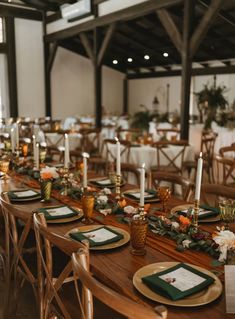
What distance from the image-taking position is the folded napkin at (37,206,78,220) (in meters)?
2.26

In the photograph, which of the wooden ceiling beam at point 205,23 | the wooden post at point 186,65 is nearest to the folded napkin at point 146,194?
the wooden post at point 186,65

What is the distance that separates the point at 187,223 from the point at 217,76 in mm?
9994

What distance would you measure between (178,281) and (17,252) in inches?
38.2

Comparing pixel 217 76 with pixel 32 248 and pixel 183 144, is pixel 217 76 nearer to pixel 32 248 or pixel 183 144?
pixel 183 144

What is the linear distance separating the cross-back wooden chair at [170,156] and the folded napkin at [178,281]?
3.83 meters

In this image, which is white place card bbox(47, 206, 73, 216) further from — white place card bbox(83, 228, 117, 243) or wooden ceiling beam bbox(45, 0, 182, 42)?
wooden ceiling beam bbox(45, 0, 182, 42)

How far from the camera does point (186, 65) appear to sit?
19.2ft

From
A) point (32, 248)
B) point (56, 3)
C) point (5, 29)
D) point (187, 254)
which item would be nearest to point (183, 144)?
point (32, 248)

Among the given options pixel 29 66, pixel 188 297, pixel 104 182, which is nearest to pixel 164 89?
pixel 29 66

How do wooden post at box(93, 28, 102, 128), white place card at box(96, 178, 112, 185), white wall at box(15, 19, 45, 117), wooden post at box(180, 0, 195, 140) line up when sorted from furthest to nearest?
1. white wall at box(15, 19, 45, 117)
2. wooden post at box(93, 28, 102, 128)
3. wooden post at box(180, 0, 195, 140)
4. white place card at box(96, 178, 112, 185)

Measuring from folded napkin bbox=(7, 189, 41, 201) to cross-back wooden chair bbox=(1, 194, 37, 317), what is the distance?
0.30 meters

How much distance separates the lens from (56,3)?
32.2 ft

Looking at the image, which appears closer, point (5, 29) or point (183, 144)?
point (183, 144)

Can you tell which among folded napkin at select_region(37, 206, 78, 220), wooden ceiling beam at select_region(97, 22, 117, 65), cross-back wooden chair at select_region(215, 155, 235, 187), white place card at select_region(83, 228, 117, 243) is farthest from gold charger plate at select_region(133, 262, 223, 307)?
wooden ceiling beam at select_region(97, 22, 117, 65)
